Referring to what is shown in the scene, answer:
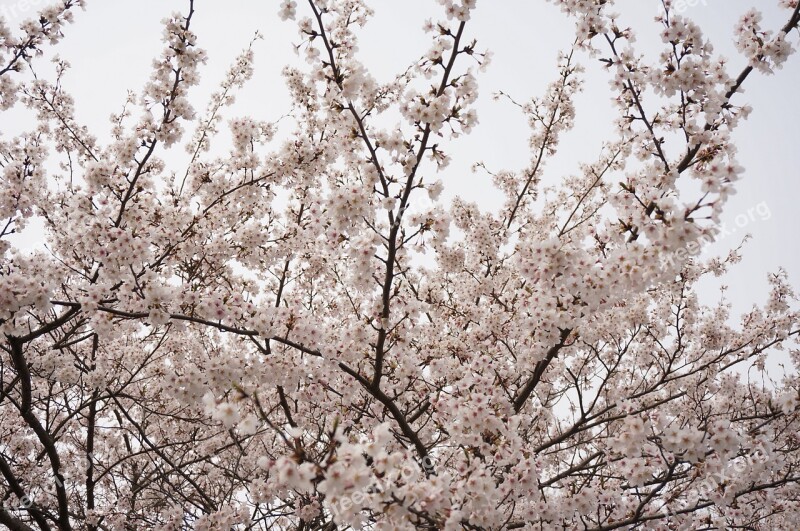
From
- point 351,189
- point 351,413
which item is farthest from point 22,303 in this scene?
point 351,413

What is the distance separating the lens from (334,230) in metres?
4.39

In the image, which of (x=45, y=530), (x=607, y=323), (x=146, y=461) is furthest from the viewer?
(x=146, y=461)

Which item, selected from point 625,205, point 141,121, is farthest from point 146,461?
point 625,205

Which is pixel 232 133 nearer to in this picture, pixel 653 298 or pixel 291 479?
pixel 291 479

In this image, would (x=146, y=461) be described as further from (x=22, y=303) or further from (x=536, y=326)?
(x=536, y=326)

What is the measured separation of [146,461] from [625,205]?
1016 centimetres

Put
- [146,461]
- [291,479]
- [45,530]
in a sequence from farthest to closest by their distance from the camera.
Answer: [146,461] < [45,530] < [291,479]

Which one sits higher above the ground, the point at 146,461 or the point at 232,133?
the point at 232,133

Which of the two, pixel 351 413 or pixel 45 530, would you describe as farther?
pixel 351 413

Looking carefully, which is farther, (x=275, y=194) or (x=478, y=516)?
(x=275, y=194)

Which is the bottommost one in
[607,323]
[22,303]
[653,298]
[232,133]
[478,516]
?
[478,516]

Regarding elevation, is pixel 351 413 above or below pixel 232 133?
below

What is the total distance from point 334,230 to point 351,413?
11.0ft

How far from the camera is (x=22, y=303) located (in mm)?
3939
